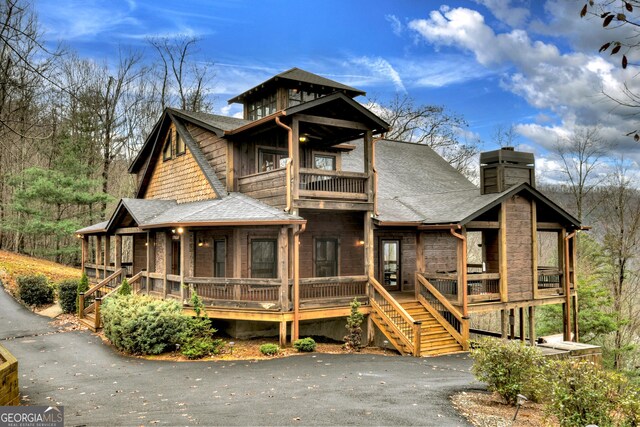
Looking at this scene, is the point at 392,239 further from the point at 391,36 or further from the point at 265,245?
the point at 391,36

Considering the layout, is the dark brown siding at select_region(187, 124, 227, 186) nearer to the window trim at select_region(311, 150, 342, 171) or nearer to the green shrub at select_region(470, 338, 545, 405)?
the window trim at select_region(311, 150, 342, 171)

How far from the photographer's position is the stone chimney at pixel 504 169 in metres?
17.9

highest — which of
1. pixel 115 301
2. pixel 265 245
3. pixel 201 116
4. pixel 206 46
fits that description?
pixel 206 46

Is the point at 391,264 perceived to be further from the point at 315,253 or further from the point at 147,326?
the point at 147,326

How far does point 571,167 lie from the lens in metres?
33.7

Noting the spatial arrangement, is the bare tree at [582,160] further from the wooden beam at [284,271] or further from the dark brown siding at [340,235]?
the wooden beam at [284,271]

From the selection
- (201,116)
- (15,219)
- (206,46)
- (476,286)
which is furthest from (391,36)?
(15,219)

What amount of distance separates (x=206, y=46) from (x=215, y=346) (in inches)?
1287

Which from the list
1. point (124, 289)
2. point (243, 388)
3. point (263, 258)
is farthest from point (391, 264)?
point (243, 388)

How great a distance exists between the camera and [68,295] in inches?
834

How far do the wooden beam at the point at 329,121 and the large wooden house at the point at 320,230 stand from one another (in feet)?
0.16

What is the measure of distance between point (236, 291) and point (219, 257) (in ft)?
8.96

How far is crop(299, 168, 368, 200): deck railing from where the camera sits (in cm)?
1600

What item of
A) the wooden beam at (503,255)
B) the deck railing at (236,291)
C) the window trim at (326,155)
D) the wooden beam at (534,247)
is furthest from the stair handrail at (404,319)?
the wooden beam at (534,247)
